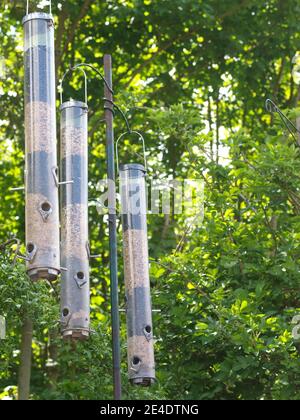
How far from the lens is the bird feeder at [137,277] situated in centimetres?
923

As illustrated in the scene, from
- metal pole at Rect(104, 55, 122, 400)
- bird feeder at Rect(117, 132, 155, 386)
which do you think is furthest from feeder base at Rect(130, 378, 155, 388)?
metal pole at Rect(104, 55, 122, 400)

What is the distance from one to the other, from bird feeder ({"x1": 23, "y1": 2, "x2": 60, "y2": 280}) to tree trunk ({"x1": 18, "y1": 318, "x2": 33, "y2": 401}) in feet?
19.7

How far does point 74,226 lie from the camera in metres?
9.05

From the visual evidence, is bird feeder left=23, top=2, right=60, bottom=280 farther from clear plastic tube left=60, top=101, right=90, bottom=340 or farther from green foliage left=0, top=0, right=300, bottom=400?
green foliage left=0, top=0, right=300, bottom=400

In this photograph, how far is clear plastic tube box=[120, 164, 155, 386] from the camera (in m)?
9.23

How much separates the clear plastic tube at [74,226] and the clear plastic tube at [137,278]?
1.63 feet

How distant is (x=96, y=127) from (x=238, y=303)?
16.1 feet

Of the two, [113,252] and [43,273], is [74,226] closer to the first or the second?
[113,252]

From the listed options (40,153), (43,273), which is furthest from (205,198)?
(43,273)

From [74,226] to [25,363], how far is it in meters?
6.15

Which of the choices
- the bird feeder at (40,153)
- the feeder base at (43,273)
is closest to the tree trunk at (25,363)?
the bird feeder at (40,153)

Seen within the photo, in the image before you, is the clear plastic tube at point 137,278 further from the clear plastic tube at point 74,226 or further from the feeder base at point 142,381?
the clear plastic tube at point 74,226

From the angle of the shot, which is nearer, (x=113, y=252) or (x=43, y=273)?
(x=43, y=273)

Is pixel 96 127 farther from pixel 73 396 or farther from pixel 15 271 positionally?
pixel 15 271
